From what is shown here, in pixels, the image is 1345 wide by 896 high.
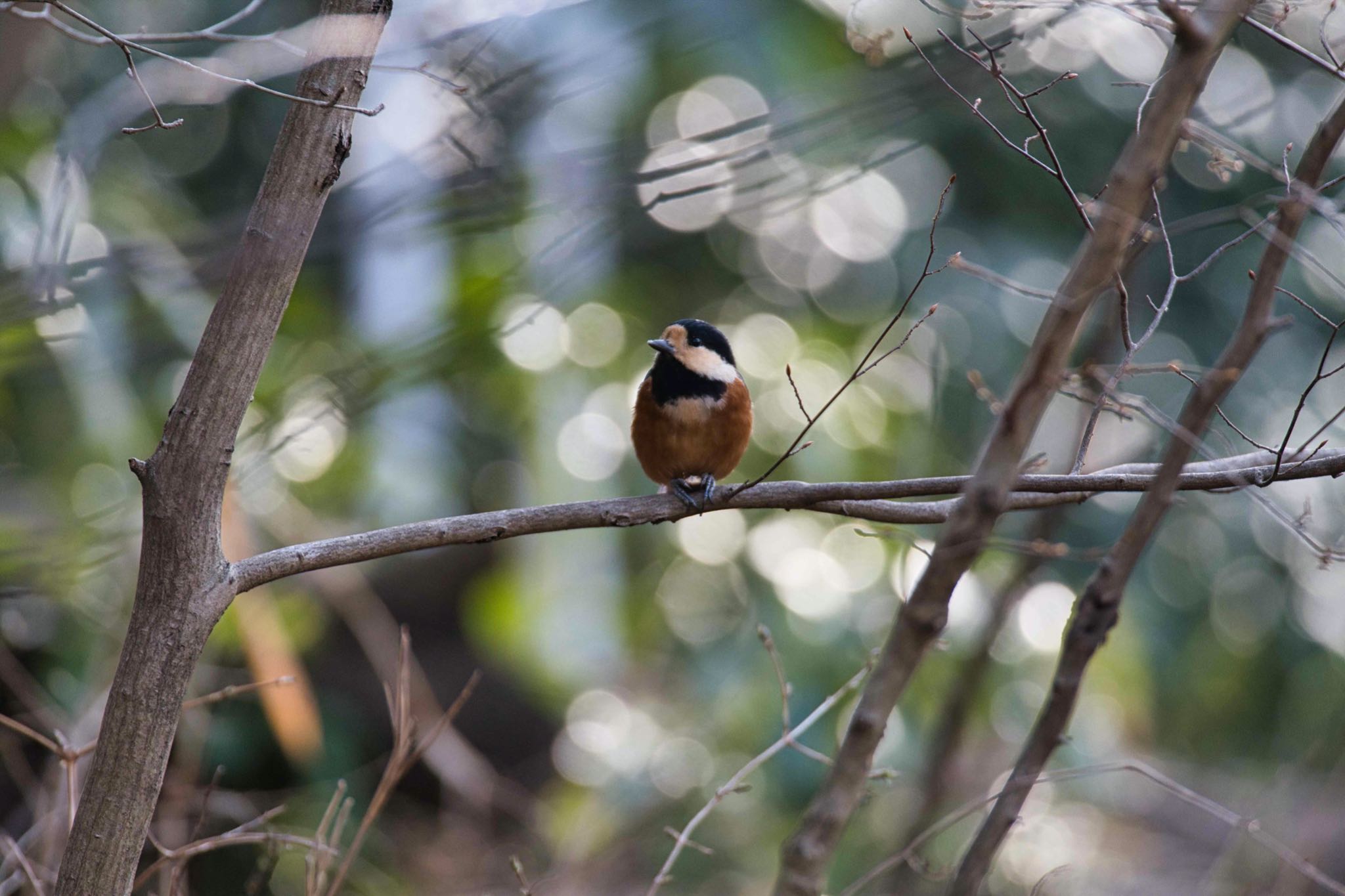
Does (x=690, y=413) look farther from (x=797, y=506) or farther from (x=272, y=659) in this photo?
(x=272, y=659)

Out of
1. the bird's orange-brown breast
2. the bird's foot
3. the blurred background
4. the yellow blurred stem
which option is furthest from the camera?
the yellow blurred stem

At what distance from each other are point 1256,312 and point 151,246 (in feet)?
7.37

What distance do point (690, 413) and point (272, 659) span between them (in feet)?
6.68

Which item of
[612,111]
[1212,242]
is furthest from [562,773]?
[1212,242]

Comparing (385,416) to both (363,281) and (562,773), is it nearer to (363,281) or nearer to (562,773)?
(363,281)

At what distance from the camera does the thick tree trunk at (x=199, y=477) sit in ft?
4.37

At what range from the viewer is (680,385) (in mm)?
2768

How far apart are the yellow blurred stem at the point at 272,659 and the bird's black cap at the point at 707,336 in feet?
5.65

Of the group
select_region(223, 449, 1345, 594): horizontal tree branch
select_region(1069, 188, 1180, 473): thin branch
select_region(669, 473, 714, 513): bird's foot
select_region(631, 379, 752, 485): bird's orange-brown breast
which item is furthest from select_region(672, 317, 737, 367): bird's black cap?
select_region(1069, 188, 1180, 473): thin branch

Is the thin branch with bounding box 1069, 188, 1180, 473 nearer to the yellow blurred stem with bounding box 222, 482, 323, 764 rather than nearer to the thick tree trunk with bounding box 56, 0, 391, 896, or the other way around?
the thick tree trunk with bounding box 56, 0, 391, 896

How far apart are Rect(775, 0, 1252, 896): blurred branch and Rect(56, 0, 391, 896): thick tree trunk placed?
32.5 inches

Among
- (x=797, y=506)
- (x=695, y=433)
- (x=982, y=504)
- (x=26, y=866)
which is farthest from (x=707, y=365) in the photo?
(x=982, y=504)

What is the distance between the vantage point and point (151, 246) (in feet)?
8.11

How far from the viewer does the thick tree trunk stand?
1331mm
